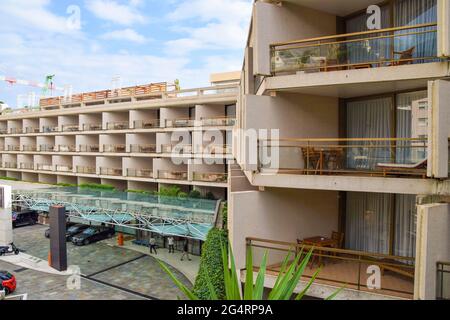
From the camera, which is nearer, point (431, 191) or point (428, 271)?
point (428, 271)

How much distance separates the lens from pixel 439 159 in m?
7.42

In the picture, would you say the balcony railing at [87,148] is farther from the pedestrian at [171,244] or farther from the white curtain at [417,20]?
the white curtain at [417,20]

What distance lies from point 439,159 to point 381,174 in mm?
1618

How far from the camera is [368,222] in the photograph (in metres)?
10.3

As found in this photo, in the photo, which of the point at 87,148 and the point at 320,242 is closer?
the point at 320,242

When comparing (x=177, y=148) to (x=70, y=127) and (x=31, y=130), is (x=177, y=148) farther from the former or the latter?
(x=31, y=130)

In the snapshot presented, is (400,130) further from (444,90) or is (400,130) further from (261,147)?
(261,147)

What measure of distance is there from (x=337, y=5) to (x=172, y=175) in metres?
22.6

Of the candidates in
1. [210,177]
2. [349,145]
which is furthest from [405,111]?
[210,177]

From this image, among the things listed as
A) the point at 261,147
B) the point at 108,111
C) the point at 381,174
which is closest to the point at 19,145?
the point at 108,111

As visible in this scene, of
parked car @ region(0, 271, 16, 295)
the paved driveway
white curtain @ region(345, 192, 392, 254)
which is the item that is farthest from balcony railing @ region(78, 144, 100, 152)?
white curtain @ region(345, 192, 392, 254)

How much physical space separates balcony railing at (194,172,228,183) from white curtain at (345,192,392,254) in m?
17.1

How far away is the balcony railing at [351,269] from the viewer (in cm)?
791

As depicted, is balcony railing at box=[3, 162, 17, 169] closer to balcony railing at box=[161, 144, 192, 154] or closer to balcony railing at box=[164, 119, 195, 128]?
balcony railing at box=[161, 144, 192, 154]
